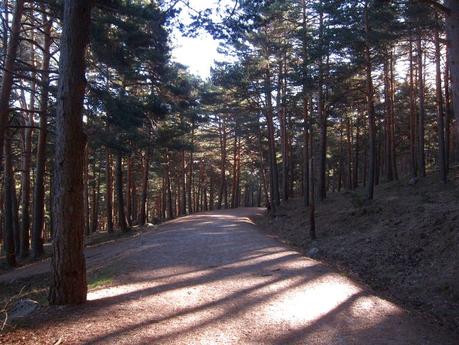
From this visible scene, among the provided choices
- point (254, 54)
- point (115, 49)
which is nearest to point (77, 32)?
point (115, 49)

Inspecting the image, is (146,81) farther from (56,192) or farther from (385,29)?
(56,192)

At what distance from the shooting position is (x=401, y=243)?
11594 mm

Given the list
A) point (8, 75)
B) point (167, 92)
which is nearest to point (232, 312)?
point (8, 75)

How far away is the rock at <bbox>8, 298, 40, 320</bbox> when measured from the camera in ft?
21.2

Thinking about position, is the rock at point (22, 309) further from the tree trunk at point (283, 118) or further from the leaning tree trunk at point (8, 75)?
the tree trunk at point (283, 118)

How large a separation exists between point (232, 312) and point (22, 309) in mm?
3315

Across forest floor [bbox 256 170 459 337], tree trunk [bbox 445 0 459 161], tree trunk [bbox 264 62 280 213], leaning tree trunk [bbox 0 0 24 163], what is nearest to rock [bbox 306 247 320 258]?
forest floor [bbox 256 170 459 337]

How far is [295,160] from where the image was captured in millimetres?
41625

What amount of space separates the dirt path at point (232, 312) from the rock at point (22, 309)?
11.4 inches

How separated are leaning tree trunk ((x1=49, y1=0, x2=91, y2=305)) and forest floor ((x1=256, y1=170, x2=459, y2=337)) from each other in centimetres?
585

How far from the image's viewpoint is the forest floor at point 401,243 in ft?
27.1

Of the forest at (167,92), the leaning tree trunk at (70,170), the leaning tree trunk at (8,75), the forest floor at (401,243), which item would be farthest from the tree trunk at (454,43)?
the leaning tree trunk at (8,75)

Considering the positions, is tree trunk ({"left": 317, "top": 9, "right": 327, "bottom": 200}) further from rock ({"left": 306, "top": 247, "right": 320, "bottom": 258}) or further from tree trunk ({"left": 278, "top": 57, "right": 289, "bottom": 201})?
rock ({"left": 306, "top": 247, "right": 320, "bottom": 258})

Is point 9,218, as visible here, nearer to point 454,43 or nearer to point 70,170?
point 70,170
